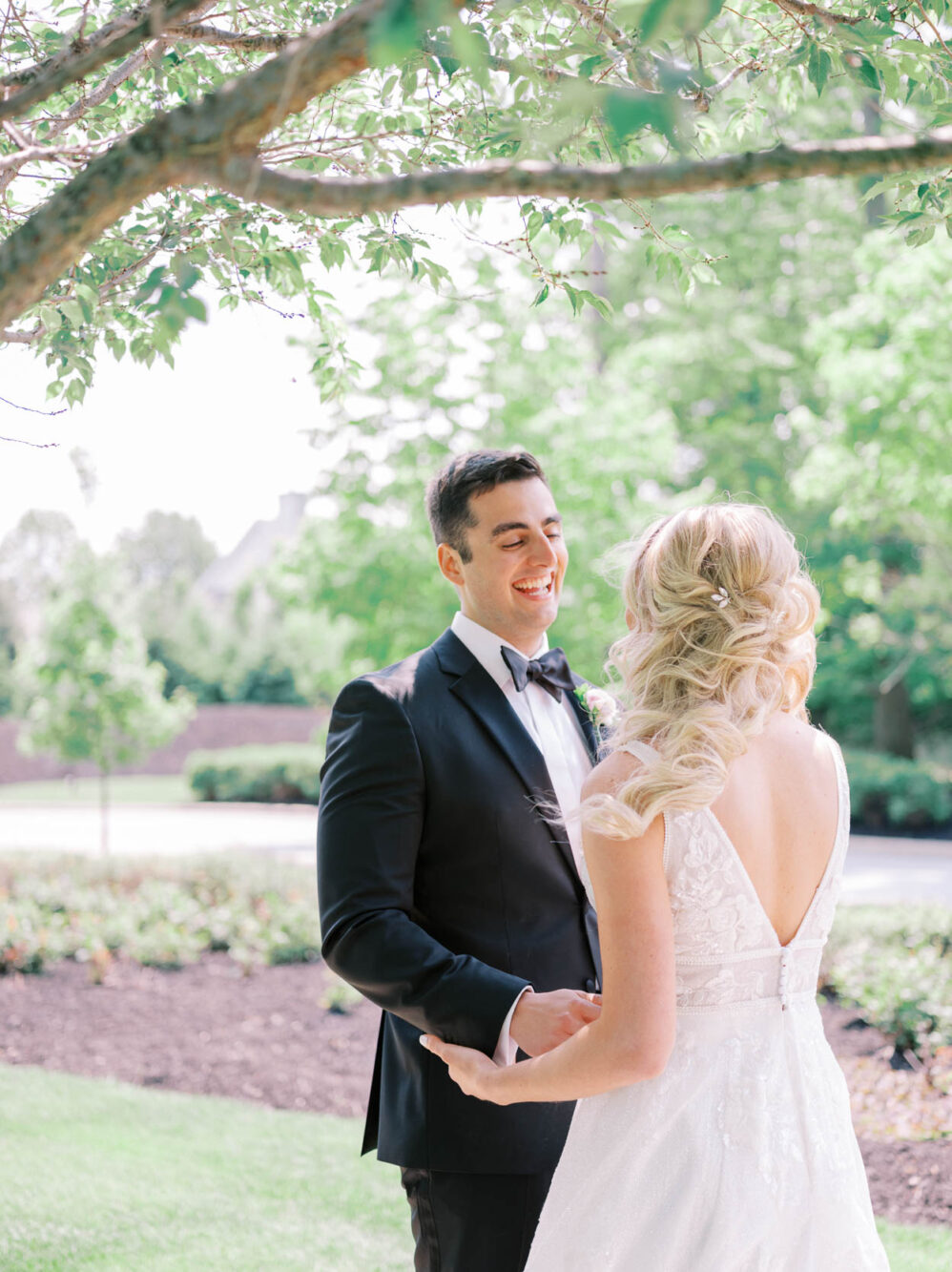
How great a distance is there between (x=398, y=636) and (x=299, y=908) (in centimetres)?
465

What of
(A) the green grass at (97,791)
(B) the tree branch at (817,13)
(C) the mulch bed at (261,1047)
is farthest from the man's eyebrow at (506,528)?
(A) the green grass at (97,791)

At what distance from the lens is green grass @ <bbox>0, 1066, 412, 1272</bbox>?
14.9ft

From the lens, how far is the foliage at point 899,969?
6754mm

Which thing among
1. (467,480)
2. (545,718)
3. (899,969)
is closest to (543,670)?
(545,718)

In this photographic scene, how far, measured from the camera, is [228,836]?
22.2 m

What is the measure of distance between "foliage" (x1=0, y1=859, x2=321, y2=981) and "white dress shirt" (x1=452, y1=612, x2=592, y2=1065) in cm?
672

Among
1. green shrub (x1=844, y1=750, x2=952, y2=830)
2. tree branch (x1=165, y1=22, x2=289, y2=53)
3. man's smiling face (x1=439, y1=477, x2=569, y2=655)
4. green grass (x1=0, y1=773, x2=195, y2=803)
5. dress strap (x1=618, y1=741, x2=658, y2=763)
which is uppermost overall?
tree branch (x1=165, y1=22, x2=289, y2=53)

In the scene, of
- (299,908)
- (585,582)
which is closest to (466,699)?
(299,908)

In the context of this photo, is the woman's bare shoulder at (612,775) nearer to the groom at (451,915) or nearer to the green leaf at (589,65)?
the groom at (451,915)

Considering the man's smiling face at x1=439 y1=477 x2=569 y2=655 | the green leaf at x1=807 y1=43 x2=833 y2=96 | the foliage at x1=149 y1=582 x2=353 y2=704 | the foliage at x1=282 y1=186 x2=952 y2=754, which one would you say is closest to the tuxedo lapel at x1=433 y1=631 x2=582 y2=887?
the man's smiling face at x1=439 y1=477 x2=569 y2=655

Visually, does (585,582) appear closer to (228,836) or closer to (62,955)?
(62,955)

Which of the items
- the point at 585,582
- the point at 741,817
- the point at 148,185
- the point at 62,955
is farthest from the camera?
the point at 585,582

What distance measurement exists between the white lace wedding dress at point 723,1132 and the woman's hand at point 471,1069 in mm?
200

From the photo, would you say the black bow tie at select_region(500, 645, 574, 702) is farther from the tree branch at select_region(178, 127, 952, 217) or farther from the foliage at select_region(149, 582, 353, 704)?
the foliage at select_region(149, 582, 353, 704)
